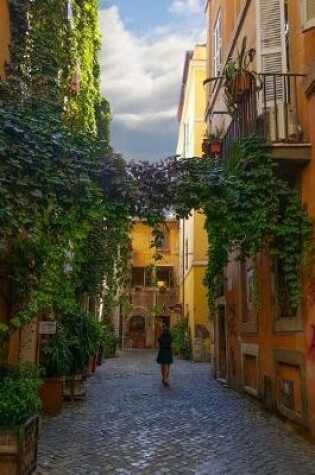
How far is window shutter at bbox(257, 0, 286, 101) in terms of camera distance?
29.5 ft

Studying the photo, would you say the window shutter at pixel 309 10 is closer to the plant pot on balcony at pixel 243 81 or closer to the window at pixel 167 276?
the plant pot on balcony at pixel 243 81

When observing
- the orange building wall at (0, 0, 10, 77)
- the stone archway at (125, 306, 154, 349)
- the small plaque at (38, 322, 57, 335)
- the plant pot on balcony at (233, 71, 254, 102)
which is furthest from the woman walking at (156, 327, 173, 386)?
the stone archway at (125, 306, 154, 349)

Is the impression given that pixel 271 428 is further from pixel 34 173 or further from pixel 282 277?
pixel 34 173

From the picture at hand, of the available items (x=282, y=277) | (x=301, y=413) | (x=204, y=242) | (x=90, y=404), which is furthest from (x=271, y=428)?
(x=204, y=242)

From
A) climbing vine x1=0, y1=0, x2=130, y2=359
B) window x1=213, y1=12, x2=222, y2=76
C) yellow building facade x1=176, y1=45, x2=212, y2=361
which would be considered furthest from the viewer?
yellow building facade x1=176, y1=45, x2=212, y2=361

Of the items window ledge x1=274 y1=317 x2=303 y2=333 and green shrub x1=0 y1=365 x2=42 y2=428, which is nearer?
green shrub x1=0 y1=365 x2=42 y2=428

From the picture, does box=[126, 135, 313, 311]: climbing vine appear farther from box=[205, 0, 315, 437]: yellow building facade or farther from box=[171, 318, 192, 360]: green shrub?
box=[171, 318, 192, 360]: green shrub

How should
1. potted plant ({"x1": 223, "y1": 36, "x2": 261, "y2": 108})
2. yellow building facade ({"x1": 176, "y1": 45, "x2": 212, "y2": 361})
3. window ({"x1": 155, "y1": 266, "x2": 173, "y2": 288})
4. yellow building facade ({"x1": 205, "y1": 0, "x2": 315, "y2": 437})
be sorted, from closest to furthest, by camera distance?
1. yellow building facade ({"x1": 205, "y1": 0, "x2": 315, "y2": 437})
2. potted plant ({"x1": 223, "y1": 36, "x2": 261, "y2": 108})
3. yellow building facade ({"x1": 176, "y1": 45, "x2": 212, "y2": 361})
4. window ({"x1": 155, "y1": 266, "x2": 173, "y2": 288})

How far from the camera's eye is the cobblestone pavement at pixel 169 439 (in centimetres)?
611

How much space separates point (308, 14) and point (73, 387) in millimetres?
8130

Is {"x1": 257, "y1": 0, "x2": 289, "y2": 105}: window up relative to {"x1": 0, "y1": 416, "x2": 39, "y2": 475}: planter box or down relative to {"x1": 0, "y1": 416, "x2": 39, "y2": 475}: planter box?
up

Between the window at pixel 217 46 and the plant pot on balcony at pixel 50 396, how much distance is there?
33.3 feet

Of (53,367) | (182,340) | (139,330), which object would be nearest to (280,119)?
(53,367)

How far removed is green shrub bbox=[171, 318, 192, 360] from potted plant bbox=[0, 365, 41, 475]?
64.9 ft
